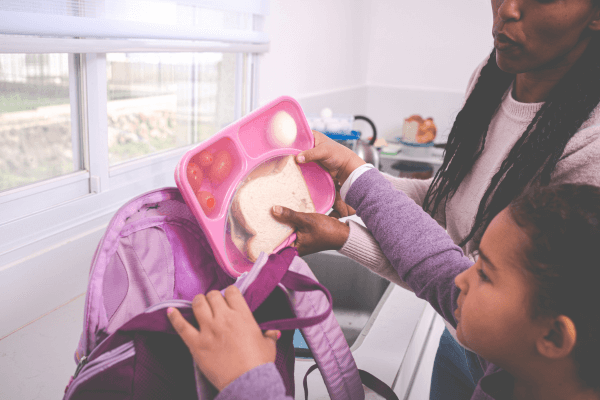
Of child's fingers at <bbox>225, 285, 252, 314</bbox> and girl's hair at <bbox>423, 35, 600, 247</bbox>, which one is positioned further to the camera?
girl's hair at <bbox>423, 35, 600, 247</bbox>

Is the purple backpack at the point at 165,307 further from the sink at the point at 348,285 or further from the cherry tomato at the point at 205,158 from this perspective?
the sink at the point at 348,285

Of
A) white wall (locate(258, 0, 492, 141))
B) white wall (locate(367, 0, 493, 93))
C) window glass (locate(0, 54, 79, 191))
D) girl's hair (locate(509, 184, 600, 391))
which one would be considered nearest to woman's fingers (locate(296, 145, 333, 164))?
girl's hair (locate(509, 184, 600, 391))

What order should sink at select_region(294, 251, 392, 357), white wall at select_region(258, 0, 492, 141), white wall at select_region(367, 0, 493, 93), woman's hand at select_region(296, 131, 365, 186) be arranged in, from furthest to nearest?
white wall at select_region(367, 0, 493, 93)
white wall at select_region(258, 0, 492, 141)
sink at select_region(294, 251, 392, 357)
woman's hand at select_region(296, 131, 365, 186)

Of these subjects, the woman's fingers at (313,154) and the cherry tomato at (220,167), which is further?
the woman's fingers at (313,154)

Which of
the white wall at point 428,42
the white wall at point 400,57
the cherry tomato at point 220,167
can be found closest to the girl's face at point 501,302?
the cherry tomato at point 220,167

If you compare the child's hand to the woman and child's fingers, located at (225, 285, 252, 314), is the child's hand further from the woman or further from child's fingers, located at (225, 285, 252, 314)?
the woman

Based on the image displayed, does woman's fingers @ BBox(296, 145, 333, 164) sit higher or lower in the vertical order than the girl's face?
higher

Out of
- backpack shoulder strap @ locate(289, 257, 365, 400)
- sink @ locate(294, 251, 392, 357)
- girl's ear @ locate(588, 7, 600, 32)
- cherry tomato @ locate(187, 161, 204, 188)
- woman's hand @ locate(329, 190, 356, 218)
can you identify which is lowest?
sink @ locate(294, 251, 392, 357)

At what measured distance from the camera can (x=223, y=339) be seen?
0.53 meters

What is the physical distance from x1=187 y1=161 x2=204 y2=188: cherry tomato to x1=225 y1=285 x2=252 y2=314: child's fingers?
0.25 metres

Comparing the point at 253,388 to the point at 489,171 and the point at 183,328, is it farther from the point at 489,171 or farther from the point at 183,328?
the point at 489,171

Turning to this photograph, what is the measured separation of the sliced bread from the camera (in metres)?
0.84

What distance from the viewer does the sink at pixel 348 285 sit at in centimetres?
149

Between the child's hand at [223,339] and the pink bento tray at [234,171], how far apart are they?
8.3 inches
